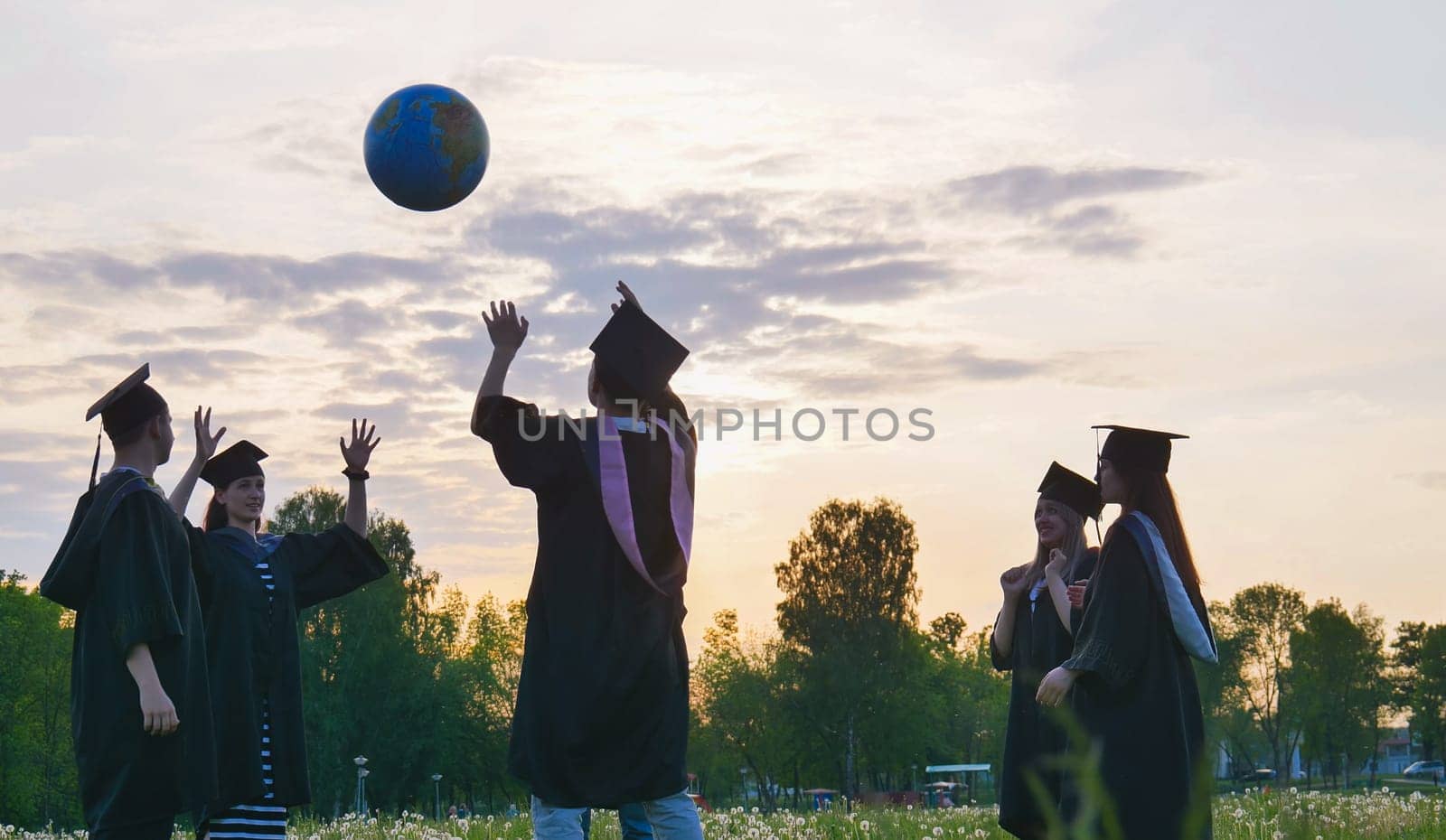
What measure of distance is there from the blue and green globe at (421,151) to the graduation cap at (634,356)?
8.52 feet

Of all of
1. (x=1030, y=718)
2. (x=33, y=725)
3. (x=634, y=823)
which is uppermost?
(x=1030, y=718)

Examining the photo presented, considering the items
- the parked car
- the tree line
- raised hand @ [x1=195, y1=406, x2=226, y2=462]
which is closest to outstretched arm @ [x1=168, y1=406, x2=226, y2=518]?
raised hand @ [x1=195, y1=406, x2=226, y2=462]

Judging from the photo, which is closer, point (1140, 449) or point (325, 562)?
point (1140, 449)

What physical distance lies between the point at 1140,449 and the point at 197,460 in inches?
202

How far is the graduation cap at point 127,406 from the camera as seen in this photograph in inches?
261

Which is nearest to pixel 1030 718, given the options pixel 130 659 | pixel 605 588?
pixel 605 588

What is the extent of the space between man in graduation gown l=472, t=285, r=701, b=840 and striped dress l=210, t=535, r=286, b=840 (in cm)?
197

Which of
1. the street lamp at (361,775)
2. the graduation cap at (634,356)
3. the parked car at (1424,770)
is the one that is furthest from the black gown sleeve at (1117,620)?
the parked car at (1424,770)

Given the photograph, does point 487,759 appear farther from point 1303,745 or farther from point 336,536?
point 336,536

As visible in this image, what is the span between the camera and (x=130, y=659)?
607 centimetres

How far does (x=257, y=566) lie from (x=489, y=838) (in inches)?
178

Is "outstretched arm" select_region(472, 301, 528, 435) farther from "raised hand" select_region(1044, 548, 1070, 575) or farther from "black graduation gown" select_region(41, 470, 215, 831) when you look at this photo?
"raised hand" select_region(1044, 548, 1070, 575)

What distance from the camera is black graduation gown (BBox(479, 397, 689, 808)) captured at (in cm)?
588

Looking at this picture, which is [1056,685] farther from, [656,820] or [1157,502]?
[656,820]
